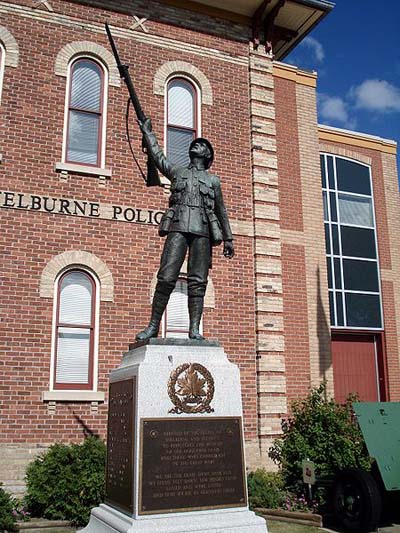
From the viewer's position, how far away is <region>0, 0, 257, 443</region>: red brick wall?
9156 mm

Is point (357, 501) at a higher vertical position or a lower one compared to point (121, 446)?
lower

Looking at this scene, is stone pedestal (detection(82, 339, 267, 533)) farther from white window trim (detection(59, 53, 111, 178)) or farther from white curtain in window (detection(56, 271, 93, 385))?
white window trim (detection(59, 53, 111, 178))

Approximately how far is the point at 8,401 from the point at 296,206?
695 centimetres

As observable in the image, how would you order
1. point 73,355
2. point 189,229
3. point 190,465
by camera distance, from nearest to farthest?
point 190,465, point 189,229, point 73,355

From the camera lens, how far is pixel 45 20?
10.5 meters

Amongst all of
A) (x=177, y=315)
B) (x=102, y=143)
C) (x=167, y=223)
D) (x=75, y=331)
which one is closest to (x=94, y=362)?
(x=75, y=331)

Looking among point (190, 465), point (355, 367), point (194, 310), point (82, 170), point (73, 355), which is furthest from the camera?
point (355, 367)

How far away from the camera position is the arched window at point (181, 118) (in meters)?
11.3

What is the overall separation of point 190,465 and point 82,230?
547 centimetres

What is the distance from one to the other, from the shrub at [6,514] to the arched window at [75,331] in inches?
73.6

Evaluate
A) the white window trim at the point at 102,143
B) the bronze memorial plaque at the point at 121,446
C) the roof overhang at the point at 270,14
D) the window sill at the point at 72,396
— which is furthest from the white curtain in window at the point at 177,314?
the roof overhang at the point at 270,14

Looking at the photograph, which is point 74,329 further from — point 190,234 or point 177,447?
point 177,447

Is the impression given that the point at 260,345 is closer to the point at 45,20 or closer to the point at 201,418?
the point at 201,418

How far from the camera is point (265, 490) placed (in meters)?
9.16
